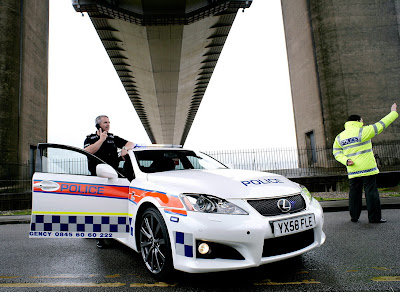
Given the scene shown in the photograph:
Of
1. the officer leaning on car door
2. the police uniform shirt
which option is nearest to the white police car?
the officer leaning on car door

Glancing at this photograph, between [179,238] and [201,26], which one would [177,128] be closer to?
[201,26]

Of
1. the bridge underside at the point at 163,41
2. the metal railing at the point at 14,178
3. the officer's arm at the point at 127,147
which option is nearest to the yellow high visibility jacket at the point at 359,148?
the officer's arm at the point at 127,147

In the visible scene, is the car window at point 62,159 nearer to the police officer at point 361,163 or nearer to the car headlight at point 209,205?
the car headlight at point 209,205

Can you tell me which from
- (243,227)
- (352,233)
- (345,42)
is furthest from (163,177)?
(345,42)

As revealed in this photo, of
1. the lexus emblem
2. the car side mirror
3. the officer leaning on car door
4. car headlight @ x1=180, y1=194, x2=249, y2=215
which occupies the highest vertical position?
the officer leaning on car door

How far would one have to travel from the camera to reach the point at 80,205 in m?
3.32

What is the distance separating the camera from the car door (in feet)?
10.7

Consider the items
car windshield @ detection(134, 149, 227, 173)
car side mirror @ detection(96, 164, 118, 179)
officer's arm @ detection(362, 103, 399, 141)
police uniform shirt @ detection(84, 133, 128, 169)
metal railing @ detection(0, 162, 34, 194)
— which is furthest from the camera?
metal railing @ detection(0, 162, 34, 194)

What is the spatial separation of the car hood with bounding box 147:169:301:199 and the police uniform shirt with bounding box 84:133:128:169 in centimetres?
140

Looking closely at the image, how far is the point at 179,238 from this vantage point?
8.39 feet

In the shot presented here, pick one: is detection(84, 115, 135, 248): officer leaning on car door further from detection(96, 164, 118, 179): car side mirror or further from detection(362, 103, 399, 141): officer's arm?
detection(362, 103, 399, 141): officer's arm

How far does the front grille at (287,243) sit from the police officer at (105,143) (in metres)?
2.42

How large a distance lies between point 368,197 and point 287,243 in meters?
3.22

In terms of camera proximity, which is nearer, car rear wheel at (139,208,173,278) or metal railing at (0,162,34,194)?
car rear wheel at (139,208,173,278)
